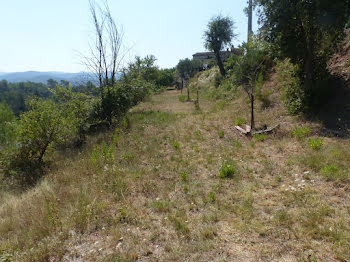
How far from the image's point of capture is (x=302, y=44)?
8938 mm

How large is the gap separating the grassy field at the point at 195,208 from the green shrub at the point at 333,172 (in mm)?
21

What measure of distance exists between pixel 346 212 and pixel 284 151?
2908mm

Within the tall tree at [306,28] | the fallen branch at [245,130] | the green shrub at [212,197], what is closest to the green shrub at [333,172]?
the green shrub at [212,197]

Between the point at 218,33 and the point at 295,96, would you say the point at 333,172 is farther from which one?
the point at 218,33

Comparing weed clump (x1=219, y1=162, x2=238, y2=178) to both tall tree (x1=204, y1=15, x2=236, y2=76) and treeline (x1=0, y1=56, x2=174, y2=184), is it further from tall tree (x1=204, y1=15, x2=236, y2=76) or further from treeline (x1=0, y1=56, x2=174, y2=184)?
tall tree (x1=204, y1=15, x2=236, y2=76)

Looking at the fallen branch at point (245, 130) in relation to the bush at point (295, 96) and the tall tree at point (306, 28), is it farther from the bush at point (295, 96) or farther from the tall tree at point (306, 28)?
the tall tree at point (306, 28)

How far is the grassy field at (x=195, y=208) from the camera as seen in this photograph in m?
2.85

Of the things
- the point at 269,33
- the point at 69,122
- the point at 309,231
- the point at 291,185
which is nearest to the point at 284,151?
the point at 291,185

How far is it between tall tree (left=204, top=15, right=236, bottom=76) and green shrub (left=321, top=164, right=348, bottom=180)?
2204 cm

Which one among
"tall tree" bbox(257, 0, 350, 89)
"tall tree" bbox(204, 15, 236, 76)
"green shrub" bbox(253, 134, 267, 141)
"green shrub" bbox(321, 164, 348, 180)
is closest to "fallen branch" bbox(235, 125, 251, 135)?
"green shrub" bbox(253, 134, 267, 141)

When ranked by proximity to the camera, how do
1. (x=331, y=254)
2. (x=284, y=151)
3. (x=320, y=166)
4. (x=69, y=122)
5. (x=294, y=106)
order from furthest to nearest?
(x=294, y=106) → (x=69, y=122) → (x=284, y=151) → (x=320, y=166) → (x=331, y=254)

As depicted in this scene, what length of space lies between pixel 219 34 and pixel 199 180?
24962 millimetres

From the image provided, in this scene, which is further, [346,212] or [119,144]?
[119,144]

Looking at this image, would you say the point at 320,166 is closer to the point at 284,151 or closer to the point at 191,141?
the point at 284,151
